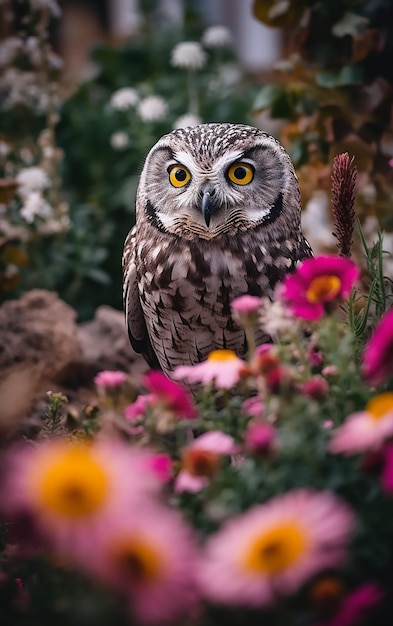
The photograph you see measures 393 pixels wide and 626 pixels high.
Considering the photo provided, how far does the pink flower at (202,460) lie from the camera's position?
31.2 inches

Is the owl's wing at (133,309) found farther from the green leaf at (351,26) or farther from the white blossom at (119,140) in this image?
the white blossom at (119,140)

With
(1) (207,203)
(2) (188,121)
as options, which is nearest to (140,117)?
(2) (188,121)

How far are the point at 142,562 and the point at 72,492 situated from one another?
3.2 inches

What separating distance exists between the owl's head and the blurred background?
0.46m

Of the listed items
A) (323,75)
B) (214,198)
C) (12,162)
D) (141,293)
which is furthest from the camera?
(12,162)

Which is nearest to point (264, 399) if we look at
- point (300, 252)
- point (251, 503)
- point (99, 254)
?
point (251, 503)

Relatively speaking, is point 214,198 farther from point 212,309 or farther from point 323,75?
point 323,75

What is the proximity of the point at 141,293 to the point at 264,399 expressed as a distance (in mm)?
988

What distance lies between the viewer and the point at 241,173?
1.63 metres

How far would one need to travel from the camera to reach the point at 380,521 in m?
0.79

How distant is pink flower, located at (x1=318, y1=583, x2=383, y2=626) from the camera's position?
71 cm

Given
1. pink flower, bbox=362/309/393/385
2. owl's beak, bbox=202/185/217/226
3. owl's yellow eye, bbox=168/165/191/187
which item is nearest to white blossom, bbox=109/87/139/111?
owl's yellow eye, bbox=168/165/191/187

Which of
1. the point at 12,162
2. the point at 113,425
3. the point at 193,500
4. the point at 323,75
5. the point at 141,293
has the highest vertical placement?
the point at 12,162

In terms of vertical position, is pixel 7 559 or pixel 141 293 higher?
pixel 141 293
